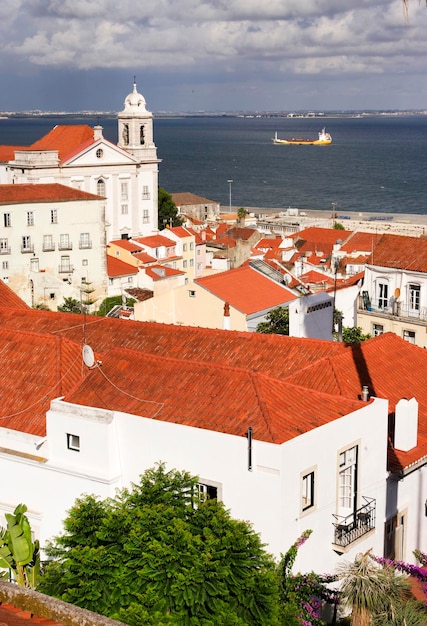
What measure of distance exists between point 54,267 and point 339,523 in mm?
39295

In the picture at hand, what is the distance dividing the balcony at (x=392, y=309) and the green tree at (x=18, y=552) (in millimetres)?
20470

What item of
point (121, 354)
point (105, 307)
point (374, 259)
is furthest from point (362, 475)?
point (105, 307)

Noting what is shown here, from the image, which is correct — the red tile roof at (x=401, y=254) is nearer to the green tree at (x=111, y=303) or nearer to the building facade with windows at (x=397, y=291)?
the building facade with windows at (x=397, y=291)

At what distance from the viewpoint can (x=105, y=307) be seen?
5031 cm

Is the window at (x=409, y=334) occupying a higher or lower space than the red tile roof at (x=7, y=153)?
lower

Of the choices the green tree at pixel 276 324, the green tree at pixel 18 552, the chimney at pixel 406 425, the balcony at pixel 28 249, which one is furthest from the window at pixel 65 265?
the green tree at pixel 18 552

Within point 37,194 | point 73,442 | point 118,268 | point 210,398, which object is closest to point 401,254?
point 210,398

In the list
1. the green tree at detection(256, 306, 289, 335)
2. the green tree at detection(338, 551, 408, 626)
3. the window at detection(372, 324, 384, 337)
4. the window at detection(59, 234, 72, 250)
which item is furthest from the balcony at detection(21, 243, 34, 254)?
the green tree at detection(338, 551, 408, 626)

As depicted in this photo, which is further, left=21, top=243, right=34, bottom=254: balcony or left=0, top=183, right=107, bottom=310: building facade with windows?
left=21, top=243, right=34, bottom=254: balcony

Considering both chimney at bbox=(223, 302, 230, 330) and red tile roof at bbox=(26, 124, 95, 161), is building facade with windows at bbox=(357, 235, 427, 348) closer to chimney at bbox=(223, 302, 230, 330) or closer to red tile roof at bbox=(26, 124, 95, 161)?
chimney at bbox=(223, 302, 230, 330)

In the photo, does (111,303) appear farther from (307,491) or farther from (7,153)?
(307,491)

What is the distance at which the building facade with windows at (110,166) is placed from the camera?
227 feet

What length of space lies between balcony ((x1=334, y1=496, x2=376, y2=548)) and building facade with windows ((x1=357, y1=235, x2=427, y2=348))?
1743 cm

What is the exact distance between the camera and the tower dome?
3071 inches
